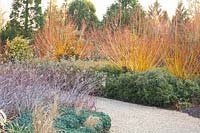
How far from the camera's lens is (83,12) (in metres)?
19.3

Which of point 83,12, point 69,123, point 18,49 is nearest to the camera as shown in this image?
point 69,123

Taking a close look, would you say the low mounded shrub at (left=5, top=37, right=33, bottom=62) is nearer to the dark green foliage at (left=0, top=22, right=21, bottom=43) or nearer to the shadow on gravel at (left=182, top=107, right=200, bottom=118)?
the dark green foliage at (left=0, top=22, right=21, bottom=43)

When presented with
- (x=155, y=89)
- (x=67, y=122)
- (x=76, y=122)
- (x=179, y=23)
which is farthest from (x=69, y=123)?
(x=179, y=23)

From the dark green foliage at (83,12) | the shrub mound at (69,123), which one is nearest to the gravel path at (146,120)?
the shrub mound at (69,123)

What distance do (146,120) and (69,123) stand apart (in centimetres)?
227

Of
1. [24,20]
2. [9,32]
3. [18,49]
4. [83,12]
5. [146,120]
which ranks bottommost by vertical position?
[146,120]

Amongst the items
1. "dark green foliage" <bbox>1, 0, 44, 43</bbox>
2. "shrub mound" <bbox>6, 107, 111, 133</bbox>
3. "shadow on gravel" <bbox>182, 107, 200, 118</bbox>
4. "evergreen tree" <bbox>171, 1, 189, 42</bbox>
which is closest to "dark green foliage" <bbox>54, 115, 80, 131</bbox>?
"shrub mound" <bbox>6, 107, 111, 133</bbox>

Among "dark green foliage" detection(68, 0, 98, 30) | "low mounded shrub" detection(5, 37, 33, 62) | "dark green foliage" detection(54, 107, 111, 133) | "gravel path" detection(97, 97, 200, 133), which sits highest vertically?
"dark green foliage" detection(68, 0, 98, 30)

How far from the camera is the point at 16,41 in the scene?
13.7 m

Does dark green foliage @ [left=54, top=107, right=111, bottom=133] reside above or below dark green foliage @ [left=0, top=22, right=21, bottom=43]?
below

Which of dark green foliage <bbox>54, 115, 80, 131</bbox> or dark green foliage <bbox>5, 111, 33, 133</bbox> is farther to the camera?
dark green foliage <bbox>54, 115, 80, 131</bbox>

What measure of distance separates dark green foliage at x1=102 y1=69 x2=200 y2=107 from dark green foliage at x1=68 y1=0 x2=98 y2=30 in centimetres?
949

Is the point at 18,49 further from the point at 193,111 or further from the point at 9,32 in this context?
the point at 193,111

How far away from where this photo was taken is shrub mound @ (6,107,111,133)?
4.69m
